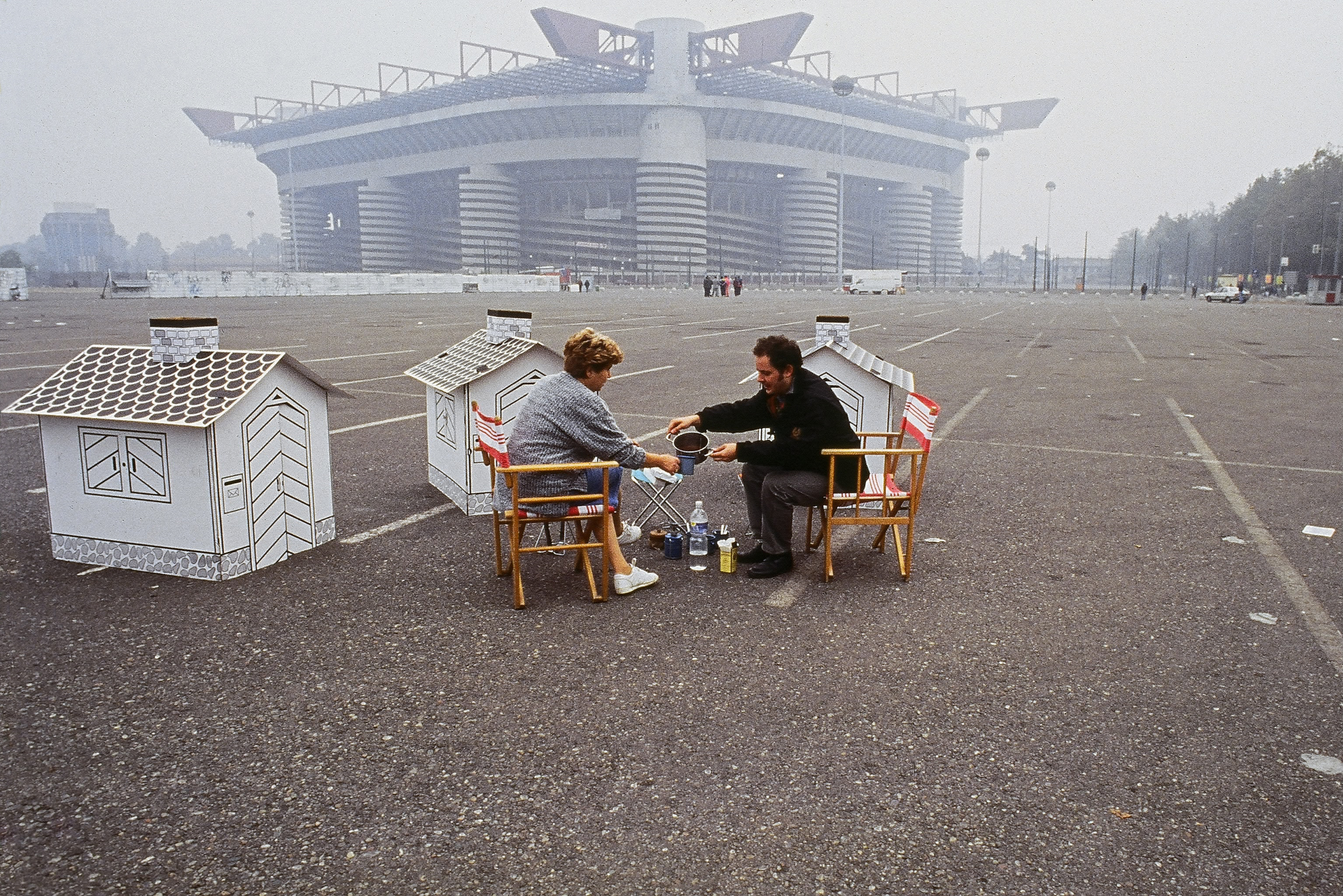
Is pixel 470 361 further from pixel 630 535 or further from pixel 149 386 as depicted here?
pixel 149 386

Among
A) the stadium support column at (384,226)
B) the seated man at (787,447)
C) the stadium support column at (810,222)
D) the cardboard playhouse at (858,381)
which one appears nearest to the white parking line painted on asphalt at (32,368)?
the cardboard playhouse at (858,381)

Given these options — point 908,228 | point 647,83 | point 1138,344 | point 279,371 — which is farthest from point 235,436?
point 908,228

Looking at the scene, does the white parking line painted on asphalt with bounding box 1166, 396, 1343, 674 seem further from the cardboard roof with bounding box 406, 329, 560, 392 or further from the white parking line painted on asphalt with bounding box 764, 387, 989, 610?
the cardboard roof with bounding box 406, 329, 560, 392

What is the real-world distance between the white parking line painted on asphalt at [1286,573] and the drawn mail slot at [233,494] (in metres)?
5.50

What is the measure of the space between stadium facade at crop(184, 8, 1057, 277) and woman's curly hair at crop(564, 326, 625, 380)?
104 metres

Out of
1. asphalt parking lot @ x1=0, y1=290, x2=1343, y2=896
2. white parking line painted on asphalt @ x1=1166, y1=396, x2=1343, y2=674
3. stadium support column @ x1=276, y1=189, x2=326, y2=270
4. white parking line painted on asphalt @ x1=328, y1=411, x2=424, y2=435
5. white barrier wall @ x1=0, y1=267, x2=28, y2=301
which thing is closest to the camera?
asphalt parking lot @ x1=0, y1=290, x2=1343, y2=896

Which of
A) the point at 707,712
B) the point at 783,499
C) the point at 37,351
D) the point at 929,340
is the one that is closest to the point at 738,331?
the point at 929,340

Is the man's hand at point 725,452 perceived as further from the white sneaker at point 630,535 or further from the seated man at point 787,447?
the white sneaker at point 630,535

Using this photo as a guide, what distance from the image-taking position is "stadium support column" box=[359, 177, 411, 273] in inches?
5719

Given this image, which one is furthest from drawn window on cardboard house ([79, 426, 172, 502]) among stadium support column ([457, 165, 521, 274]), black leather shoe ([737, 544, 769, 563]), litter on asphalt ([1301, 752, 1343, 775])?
stadium support column ([457, 165, 521, 274])

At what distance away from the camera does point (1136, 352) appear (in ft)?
73.3

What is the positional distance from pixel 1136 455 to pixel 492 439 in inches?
258

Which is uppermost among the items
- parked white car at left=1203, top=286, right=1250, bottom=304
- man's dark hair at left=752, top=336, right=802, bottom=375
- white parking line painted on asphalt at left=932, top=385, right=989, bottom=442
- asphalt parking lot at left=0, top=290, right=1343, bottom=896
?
parked white car at left=1203, top=286, right=1250, bottom=304

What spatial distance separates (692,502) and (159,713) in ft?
13.7
